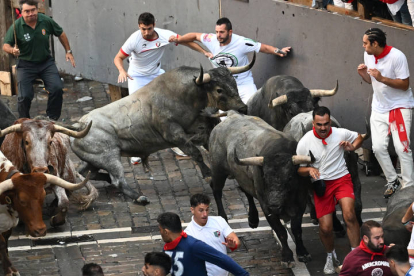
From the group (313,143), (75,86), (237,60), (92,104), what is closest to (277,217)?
(313,143)

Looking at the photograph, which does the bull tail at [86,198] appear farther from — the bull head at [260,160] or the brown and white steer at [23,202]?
the bull head at [260,160]

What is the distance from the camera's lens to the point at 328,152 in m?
9.91

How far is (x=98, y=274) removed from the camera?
7.25m

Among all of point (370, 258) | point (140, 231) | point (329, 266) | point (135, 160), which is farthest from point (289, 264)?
point (135, 160)

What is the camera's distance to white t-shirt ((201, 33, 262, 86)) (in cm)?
1388

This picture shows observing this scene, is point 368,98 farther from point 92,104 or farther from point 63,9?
point 63,9

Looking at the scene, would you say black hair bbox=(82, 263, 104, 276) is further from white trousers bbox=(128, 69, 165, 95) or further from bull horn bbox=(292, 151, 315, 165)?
white trousers bbox=(128, 69, 165, 95)

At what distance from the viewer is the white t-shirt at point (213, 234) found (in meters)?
8.55

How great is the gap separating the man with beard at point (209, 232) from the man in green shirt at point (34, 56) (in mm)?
6928

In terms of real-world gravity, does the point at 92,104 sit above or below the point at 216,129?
below

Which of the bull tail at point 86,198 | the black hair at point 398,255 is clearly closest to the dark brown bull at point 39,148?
the bull tail at point 86,198

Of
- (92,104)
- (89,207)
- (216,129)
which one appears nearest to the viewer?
(216,129)

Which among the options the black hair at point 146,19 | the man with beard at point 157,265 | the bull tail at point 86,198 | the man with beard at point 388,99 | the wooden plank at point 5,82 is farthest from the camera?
the wooden plank at point 5,82

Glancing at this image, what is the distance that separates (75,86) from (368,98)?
763cm
